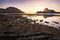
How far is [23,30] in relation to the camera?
1.84 meters

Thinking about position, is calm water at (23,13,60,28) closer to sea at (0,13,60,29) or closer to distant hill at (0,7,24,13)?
sea at (0,13,60,29)

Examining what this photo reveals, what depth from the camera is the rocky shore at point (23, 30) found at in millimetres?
1795

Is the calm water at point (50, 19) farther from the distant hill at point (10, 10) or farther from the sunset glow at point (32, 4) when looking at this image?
the distant hill at point (10, 10)

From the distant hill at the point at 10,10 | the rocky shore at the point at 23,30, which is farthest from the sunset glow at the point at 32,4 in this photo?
the rocky shore at the point at 23,30

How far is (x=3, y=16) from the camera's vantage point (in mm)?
1922

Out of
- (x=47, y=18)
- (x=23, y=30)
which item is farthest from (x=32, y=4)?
(x=23, y=30)

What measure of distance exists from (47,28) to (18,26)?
0.42 m

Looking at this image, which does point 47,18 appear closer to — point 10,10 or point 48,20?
point 48,20

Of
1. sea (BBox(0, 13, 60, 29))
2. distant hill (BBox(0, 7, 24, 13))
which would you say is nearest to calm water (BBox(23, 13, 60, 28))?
sea (BBox(0, 13, 60, 29))

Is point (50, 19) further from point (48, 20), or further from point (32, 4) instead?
point (32, 4)

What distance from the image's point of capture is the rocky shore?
1.79 meters

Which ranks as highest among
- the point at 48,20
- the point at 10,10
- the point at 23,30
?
the point at 10,10

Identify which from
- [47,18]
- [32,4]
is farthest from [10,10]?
[47,18]

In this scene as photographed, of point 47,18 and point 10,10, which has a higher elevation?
point 10,10
